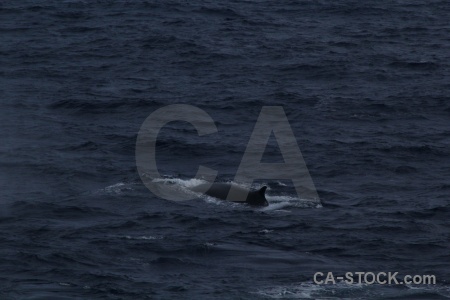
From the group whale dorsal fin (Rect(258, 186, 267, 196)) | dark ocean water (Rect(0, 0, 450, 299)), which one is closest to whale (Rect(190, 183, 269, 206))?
whale dorsal fin (Rect(258, 186, 267, 196))

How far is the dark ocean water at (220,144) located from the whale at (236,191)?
732 mm

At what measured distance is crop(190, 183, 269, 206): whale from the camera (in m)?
59.0

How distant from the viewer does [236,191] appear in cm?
6056

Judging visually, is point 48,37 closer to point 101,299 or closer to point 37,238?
point 37,238

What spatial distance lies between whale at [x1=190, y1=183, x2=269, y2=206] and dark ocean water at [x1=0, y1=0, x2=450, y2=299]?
2.40 feet

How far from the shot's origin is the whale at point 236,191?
5897cm

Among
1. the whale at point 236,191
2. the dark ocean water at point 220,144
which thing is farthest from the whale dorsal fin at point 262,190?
the dark ocean water at point 220,144

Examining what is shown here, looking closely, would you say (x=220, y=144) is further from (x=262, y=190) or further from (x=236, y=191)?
(x=262, y=190)

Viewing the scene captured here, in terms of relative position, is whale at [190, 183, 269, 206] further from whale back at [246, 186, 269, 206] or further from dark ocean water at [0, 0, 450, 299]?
dark ocean water at [0, 0, 450, 299]

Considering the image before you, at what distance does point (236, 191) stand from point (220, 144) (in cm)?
1001

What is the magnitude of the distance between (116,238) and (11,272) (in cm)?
620

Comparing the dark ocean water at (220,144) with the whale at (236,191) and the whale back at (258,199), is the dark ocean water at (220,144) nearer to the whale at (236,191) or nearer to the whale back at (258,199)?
the whale back at (258,199)

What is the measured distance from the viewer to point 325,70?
86.2 meters

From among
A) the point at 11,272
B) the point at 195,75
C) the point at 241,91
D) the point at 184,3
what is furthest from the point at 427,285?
the point at 184,3
